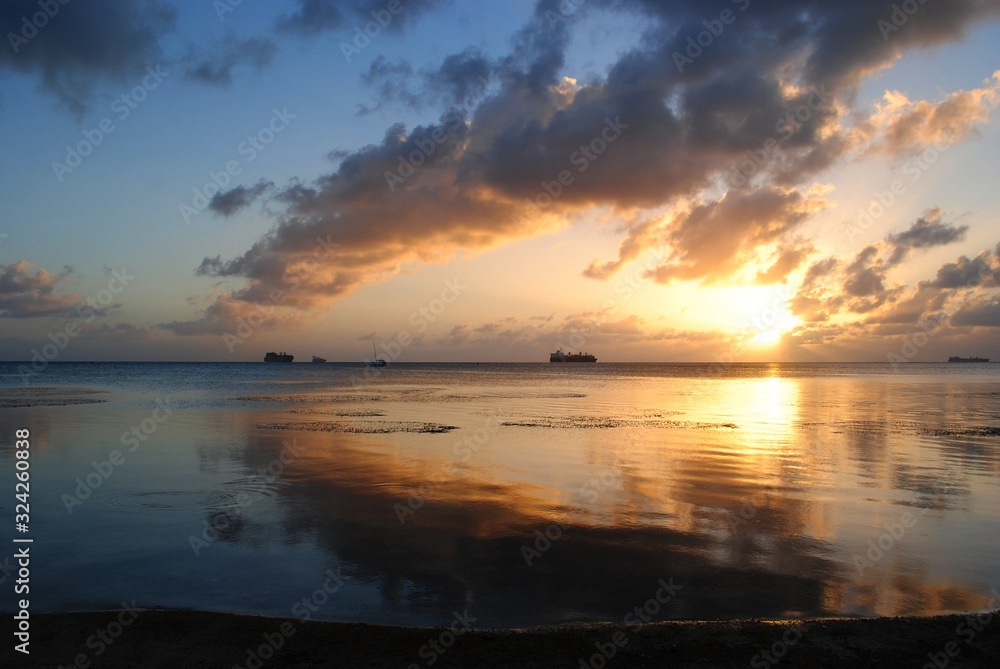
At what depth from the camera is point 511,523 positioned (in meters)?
13.7

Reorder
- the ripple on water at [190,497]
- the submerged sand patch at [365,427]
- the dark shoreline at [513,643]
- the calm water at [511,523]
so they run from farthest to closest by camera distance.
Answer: the submerged sand patch at [365,427]
the ripple on water at [190,497]
the calm water at [511,523]
the dark shoreline at [513,643]

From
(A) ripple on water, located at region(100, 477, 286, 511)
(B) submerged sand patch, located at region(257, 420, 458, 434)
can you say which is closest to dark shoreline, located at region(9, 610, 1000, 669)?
(A) ripple on water, located at region(100, 477, 286, 511)

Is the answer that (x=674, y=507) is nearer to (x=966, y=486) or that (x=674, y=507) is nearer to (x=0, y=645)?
(x=966, y=486)

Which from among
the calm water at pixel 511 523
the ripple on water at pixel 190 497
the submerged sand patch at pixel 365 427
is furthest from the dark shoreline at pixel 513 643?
the submerged sand patch at pixel 365 427

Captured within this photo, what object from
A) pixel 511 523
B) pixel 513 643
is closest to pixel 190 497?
pixel 511 523

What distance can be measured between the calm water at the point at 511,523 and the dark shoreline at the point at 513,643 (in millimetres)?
Result: 778

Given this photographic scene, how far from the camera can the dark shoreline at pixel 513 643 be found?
7141 millimetres

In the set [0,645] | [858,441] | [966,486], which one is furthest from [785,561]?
[858,441]

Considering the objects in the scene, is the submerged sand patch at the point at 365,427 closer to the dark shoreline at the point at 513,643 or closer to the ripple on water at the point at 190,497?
the ripple on water at the point at 190,497

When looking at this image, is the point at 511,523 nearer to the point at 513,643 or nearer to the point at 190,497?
the point at 513,643

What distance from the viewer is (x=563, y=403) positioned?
5206 cm

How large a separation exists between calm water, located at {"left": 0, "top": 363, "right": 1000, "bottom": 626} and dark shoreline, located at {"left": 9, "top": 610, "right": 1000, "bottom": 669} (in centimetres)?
78

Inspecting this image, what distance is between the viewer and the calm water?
31.1 feet

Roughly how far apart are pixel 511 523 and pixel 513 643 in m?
6.13
